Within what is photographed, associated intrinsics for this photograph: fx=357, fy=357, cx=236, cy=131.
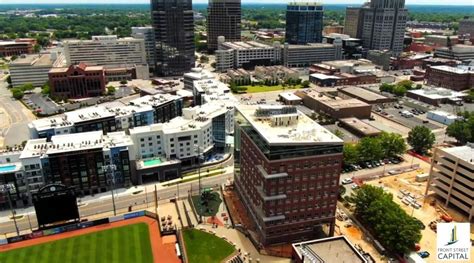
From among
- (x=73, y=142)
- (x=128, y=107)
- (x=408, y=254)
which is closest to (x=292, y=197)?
(x=408, y=254)

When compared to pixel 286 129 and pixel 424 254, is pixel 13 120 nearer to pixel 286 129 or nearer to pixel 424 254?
pixel 286 129

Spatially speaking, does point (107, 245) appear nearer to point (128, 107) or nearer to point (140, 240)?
point (140, 240)

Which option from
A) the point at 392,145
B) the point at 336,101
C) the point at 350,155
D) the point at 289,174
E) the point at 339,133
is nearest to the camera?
the point at 289,174

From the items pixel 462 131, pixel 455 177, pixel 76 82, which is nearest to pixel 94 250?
pixel 455 177

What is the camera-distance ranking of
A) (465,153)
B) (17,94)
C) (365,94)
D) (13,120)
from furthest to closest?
(17,94), (365,94), (13,120), (465,153)

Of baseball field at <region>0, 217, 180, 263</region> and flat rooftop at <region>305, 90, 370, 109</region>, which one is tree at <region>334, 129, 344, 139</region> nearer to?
flat rooftop at <region>305, 90, 370, 109</region>

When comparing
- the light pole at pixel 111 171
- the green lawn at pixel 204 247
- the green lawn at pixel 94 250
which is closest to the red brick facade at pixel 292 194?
the green lawn at pixel 204 247

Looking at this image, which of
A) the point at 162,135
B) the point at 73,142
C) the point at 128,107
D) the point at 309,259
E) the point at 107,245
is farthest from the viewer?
the point at 128,107
